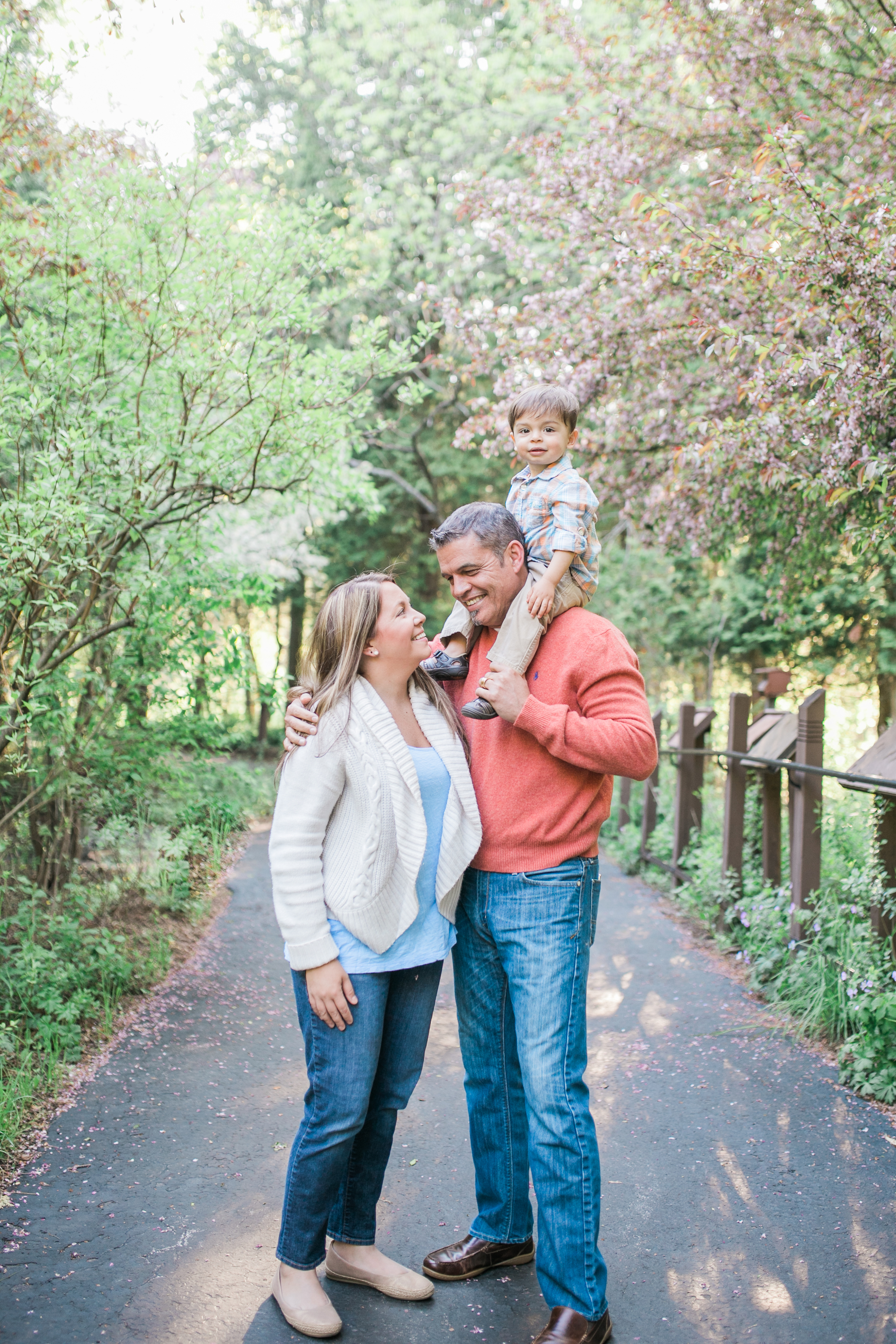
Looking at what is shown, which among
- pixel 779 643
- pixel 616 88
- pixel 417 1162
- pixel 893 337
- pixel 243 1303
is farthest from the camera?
pixel 779 643

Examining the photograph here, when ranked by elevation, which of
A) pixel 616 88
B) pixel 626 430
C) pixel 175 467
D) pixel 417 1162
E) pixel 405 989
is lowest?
pixel 417 1162

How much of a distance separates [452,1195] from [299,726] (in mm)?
1729

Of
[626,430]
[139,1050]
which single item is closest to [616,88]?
[626,430]

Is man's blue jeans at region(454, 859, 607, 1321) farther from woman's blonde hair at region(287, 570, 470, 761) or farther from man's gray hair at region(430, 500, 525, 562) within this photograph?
man's gray hair at region(430, 500, 525, 562)

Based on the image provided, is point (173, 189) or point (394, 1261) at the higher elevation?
point (173, 189)

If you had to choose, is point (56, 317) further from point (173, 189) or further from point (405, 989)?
point (405, 989)

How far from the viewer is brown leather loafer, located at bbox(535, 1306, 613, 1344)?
225 centimetres

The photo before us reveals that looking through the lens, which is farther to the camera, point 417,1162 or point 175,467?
point 175,467

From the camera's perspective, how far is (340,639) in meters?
2.53

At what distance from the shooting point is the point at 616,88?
8586 millimetres

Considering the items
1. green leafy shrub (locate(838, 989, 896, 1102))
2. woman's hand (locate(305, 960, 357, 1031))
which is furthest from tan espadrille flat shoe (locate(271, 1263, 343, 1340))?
green leafy shrub (locate(838, 989, 896, 1102))

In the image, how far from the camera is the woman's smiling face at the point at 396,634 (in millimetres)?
2504

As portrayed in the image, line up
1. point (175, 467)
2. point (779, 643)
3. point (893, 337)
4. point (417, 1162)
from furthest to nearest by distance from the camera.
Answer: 1. point (779, 643)
2. point (175, 467)
3. point (893, 337)
4. point (417, 1162)

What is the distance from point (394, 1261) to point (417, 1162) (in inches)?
28.6
